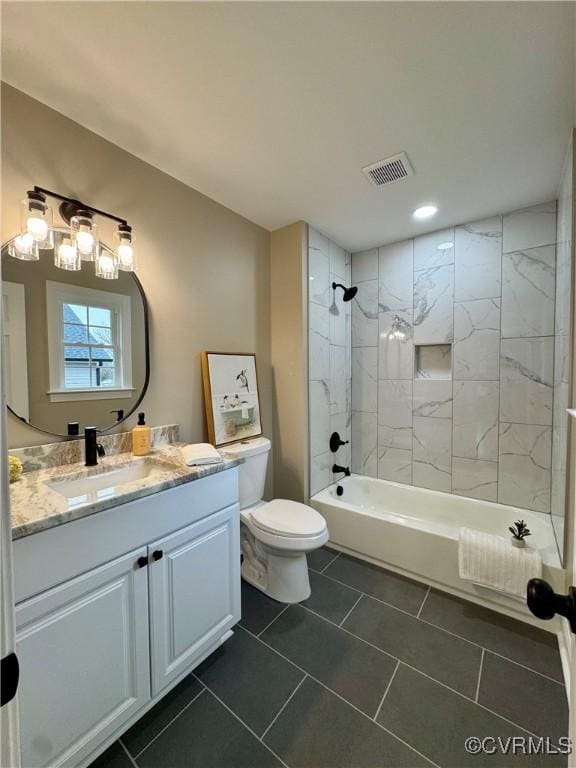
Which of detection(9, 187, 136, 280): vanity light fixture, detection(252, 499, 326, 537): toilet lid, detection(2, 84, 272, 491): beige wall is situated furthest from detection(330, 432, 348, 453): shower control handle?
detection(9, 187, 136, 280): vanity light fixture

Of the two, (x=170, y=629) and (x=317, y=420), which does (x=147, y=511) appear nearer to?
(x=170, y=629)

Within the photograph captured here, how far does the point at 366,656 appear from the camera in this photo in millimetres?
1501

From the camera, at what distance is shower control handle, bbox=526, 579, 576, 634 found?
0.54m

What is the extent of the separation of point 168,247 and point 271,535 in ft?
5.63

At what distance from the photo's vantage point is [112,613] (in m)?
1.08

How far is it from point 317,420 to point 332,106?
188 centimetres

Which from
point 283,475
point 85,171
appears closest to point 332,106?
point 85,171

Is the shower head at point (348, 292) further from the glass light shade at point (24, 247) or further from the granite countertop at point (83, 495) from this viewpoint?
the glass light shade at point (24, 247)

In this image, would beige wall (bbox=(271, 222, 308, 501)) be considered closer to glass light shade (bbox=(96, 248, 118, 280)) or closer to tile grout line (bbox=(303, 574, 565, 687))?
tile grout line (bbox=(303, 574, 565, 687))

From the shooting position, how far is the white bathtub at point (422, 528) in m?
1.84

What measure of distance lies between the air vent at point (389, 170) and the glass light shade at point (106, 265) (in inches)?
55.3

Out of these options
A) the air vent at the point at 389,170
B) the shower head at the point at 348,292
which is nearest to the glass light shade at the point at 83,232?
the air vent at the point at 389,170

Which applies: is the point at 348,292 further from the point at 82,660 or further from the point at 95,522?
the point at 82,660

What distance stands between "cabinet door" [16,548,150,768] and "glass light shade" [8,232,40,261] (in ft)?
4.07
